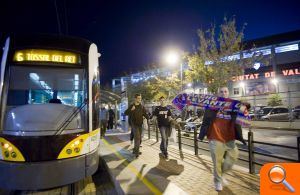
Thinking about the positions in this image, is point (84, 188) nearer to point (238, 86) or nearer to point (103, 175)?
point (103, 175)

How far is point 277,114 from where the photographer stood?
29.0 metres

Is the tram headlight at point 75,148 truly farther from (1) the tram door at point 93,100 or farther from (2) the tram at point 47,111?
(1) the tram door at point 93,100

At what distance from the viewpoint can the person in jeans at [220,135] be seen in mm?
5613

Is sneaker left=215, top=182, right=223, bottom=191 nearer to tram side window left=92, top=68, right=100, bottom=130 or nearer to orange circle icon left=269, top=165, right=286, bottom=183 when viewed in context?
orange circle icon left=269, top=165, right=286, bottom=183

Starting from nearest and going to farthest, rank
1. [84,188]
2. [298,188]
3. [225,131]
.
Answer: [298,188] → [225,131] → [84,188]

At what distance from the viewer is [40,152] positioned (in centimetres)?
590

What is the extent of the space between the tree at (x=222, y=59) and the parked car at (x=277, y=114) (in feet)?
21.3

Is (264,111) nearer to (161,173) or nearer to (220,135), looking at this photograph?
(161,173)

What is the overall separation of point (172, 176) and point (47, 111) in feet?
9.78

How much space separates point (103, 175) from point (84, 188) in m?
1.54

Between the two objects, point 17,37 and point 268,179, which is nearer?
point 268,179

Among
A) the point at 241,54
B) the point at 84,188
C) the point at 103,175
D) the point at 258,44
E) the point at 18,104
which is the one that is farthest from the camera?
the point at 258,44

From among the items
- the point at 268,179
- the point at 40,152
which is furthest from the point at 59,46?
the point at 268,179

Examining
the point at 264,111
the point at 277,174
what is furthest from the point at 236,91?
the point at 277,174
